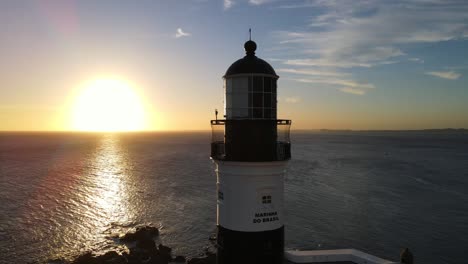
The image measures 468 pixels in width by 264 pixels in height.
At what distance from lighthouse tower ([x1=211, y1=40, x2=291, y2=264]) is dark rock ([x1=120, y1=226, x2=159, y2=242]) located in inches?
982

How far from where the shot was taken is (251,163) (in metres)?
8.01

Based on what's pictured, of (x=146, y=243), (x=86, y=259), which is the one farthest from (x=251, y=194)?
(x=146, y=243)

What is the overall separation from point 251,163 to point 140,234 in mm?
26549

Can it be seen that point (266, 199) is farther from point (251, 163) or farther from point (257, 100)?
point (257, 100)

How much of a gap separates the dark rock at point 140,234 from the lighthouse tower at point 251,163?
24.9 metres

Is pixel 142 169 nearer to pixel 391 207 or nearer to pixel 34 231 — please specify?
pixel 34 231

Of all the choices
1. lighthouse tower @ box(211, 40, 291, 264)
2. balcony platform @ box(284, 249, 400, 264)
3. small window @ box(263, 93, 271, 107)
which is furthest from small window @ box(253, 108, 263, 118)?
balcony platform @ box(284, 249, 400, 264)

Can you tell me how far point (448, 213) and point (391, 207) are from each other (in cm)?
559

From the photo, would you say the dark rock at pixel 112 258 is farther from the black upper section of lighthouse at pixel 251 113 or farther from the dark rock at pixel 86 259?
the black upper section of lighthouse at pixel 251 113

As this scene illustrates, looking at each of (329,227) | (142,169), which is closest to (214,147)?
(329,227)

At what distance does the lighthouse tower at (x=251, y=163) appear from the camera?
26.1 feet

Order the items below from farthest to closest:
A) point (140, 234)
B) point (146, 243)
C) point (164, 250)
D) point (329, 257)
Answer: point (140, 234), point (146, 243), point (164, 250), point (329, 257)

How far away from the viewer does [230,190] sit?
830 centimetres

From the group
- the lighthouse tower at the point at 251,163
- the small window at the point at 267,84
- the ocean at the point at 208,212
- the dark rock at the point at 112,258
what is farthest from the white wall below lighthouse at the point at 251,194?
the ocean at the point at 208,212
